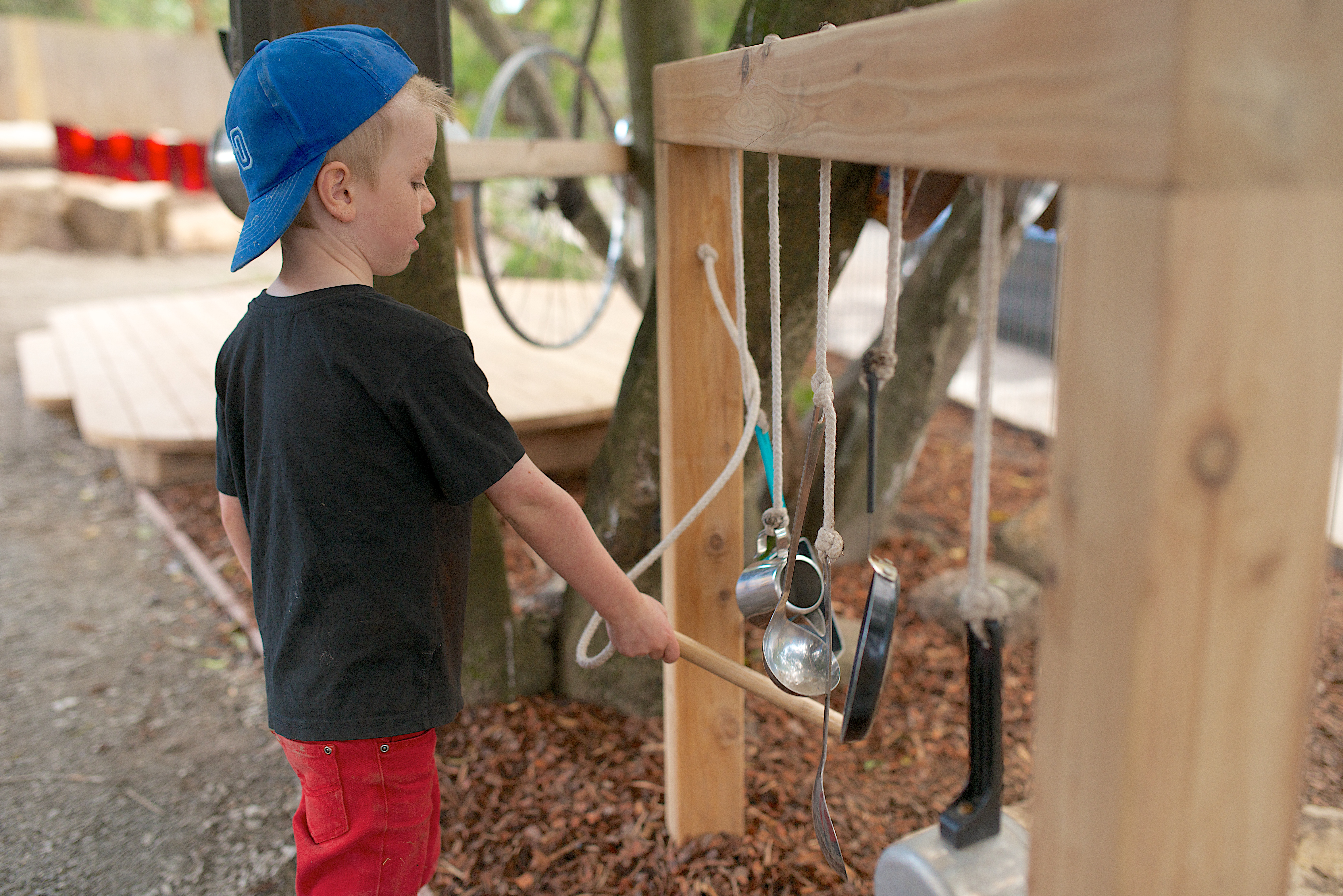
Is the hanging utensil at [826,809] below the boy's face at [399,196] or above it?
below

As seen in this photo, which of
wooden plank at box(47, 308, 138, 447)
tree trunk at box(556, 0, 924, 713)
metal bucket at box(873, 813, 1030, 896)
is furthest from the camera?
wooden plank at box(47, 308, 138, 447)

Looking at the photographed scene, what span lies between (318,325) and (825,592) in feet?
2.46

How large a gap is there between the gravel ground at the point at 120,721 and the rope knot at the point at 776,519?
4.10ft

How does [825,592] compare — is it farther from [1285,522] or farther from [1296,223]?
[1296,223]

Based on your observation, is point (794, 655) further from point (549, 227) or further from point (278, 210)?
point (549, 227)

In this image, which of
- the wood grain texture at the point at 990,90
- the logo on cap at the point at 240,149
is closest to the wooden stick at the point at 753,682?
the wood grain texture at the point at 990,90

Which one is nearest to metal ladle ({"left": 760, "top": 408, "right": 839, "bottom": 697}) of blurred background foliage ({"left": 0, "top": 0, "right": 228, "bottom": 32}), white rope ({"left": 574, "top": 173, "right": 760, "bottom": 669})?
white rope ({"left": 574, "top": 173, "right": 760, "bottom": 669})

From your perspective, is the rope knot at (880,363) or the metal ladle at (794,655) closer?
the rope knot at (880,363)

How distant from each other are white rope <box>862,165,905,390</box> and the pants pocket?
88cm

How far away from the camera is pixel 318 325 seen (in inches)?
48.9

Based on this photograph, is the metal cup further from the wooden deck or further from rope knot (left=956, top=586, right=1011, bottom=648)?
the wooden deck

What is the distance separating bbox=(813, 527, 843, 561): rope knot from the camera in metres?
1.29

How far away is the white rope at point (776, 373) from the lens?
1315 millimetres

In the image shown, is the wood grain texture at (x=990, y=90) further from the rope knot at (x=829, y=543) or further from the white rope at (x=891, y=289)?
the rope knot at (x=829, y=543)
